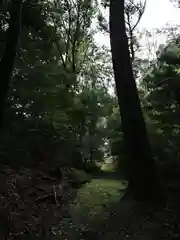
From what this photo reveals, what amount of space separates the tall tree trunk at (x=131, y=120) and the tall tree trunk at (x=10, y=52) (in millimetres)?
3211

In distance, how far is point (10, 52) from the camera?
10.3 m

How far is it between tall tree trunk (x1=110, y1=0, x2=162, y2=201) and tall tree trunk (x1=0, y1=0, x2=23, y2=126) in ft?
10.5

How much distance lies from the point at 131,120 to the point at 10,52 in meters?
4.41

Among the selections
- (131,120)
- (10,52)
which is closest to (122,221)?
(131,120)

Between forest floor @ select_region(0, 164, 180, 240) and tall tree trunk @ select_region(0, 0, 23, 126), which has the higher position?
tall tree trunk @ select_region(0, 0, 23, 126)

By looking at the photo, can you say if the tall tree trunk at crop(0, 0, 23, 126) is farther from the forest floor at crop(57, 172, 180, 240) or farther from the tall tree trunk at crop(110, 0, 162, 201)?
the forest floor at crop(57, 172, 180, 240)

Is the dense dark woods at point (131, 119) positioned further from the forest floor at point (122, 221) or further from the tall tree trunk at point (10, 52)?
the tall tree trunk at point (10, 52)

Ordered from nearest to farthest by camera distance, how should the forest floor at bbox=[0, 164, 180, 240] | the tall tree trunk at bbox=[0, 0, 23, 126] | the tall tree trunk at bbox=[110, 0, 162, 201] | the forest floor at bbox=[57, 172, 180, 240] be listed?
1. the forest floor at bbox=[0, 164, 180, 240]
2. the forest floor at bbox=[57, 172, 180, 240]
3. the tall tree trunk at bbox=[110, 0, 162, 201]
4. the tall tree trunk at bbox=[0, 0, 23, 126]

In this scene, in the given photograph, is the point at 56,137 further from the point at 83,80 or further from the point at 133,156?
the point at 83,80

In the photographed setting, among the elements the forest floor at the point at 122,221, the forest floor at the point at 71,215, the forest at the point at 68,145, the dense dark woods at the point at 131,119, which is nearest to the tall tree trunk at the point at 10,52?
the forest at the point at 68,145

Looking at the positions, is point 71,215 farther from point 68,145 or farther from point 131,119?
point 68,145

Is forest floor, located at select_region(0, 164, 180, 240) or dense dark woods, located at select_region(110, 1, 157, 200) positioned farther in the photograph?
dense dark woods, located at select_region(110, 1, 157, 200)

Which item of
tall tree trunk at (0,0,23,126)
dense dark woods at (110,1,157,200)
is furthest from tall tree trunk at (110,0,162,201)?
tall tree trunk at (0,0,23,126)

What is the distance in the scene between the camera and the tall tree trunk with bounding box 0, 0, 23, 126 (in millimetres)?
9953
